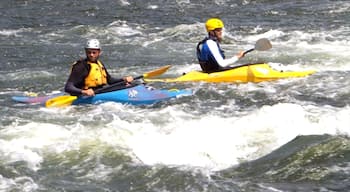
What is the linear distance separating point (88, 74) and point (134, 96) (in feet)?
2.56

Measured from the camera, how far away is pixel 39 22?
1939cm

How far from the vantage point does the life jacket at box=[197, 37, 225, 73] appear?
11008 mm

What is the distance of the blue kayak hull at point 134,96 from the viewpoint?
9.63 metres

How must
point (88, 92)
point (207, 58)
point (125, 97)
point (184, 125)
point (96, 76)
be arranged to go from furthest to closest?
point (207, 58)
point (125, 97)
point (96, 76)
point (88, 92)
point (184, 125)

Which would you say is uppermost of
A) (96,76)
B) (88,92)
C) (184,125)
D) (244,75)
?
(96,76)

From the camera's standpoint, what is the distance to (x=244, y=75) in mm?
10945

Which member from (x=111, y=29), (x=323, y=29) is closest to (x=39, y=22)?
(x=111, y=29)

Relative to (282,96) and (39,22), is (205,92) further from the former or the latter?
(39,22)

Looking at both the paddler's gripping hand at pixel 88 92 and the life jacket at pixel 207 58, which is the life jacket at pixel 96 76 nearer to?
the paddler's gripping hand at pixel 88 92

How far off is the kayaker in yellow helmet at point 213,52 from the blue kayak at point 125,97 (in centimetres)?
110

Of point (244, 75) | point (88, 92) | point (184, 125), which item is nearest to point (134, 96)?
point (88, 92)

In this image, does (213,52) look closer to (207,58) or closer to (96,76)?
(207,58)

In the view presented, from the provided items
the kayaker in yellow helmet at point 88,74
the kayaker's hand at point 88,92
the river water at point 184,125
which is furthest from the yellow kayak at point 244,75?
the kayaker's hand at point 88,92

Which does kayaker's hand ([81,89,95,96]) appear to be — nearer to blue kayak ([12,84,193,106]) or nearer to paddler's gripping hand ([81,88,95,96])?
paddler's gripping hand ([81,88,95,96])
